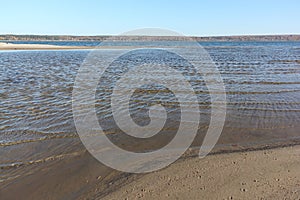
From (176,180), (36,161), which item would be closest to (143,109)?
(36,161)

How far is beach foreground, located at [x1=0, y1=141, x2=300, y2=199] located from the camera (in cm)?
432

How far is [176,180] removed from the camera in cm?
473

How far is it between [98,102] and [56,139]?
3.85 meters

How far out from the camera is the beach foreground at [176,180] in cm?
432

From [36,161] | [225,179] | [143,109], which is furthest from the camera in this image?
[143,109]

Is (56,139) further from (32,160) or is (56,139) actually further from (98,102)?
(98,102)

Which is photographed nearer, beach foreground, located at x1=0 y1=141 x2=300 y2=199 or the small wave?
beach foreground, located at x1=0 y1=141 x2=300 y2=199

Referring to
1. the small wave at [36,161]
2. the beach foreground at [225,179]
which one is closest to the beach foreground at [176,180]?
the beach foreground at [225,179]

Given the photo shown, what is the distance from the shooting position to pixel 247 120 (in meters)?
8.38

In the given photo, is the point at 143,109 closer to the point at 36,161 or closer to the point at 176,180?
the point at 36,161

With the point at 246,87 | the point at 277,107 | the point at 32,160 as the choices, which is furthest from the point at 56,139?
the point at 246,87

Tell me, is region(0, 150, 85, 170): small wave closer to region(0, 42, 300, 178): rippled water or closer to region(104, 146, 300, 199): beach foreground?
region(0, 42, 300, 178): rippled water

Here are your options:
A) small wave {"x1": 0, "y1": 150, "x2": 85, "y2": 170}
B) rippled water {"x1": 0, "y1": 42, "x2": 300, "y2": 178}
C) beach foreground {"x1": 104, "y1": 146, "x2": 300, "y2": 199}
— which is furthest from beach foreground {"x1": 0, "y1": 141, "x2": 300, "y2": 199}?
rippled water {"x1": 0, "y1": 42, "x2": 300, "y2": 178}

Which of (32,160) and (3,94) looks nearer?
(32,160)
